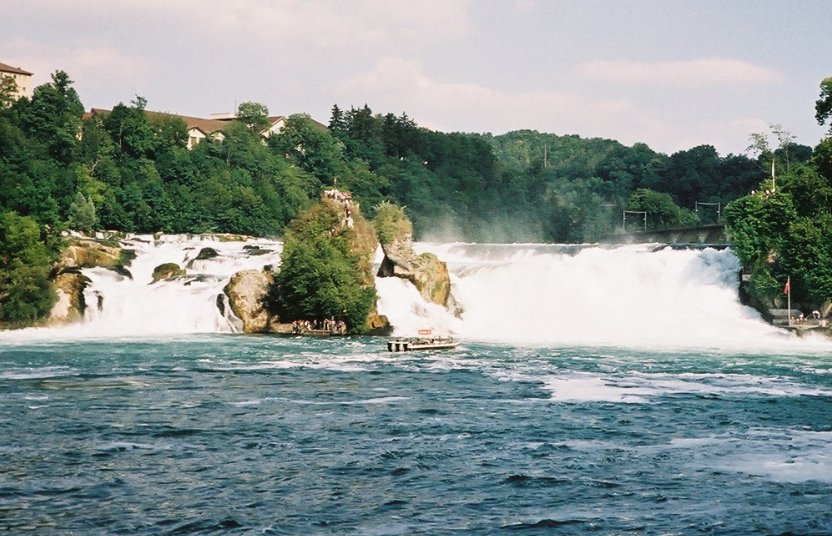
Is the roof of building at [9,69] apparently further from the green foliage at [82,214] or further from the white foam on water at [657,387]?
the white foam on water at [657,387]

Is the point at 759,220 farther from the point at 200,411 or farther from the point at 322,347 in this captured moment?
the point at 200,411

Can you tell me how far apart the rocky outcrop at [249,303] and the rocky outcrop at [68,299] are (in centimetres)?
957

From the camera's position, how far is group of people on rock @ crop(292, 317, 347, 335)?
6775cm

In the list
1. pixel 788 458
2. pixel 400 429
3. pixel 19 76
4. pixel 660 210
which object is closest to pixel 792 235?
pixel 788 458

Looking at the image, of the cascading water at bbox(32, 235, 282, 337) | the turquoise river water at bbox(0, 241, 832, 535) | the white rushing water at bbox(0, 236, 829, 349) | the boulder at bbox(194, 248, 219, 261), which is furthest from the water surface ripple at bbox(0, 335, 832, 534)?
the boulder at bbox(194, 248, 219, 261)

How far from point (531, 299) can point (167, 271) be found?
26197 mm

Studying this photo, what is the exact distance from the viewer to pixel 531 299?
255 ft

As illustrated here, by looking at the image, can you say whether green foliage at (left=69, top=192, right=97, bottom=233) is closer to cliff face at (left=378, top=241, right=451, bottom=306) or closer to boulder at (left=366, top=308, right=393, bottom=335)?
cliff face at (left=378, top=241, right=451, bottom=306)

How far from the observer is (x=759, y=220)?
75125mm

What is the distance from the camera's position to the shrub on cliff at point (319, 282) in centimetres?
6706

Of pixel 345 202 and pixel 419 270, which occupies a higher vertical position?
pixel 345 202

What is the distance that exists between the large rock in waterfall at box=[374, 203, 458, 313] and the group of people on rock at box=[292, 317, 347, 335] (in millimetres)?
7516

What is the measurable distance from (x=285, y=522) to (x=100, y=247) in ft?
186

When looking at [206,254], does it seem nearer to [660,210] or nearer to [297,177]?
[297,177]
